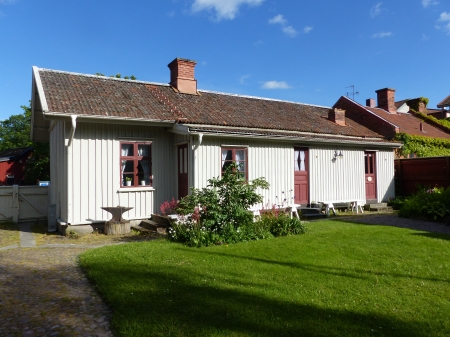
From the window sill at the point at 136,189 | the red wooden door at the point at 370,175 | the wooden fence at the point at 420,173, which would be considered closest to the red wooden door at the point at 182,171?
the window sill at the point at 136,189

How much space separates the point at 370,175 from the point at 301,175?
4074mm

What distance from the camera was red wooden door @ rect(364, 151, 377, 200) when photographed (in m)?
16.3

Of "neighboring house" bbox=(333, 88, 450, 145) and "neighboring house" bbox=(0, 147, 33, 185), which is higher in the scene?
"neighboring house" bbox=(333, 88, 450, 145)

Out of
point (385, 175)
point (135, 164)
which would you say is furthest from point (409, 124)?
point (135, 164)

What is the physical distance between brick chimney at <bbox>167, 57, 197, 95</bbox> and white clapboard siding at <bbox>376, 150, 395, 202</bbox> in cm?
849

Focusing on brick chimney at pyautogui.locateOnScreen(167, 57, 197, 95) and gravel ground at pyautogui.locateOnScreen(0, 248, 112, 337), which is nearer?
gravel ground at pyautogui.locateOnScreen(0, 248, 112, 337)

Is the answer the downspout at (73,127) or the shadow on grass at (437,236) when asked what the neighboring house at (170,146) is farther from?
the shadow on grass at (437,236)

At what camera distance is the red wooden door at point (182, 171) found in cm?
1189

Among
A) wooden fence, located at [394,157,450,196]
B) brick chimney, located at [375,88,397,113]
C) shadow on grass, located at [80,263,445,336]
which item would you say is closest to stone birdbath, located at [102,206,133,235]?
shadow on grass, located at [80,263,445,336]

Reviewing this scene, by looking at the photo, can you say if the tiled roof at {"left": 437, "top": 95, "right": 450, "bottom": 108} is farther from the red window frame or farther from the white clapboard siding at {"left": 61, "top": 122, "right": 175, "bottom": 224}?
the white clapboard siding at {"left": 61, "top": 122, "right": 175, "bottom": 224}

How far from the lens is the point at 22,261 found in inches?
295

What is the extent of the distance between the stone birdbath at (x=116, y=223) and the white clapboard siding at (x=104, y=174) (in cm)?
62

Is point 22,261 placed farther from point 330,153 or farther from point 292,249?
point 330,153

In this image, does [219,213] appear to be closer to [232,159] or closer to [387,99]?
[232,159]
